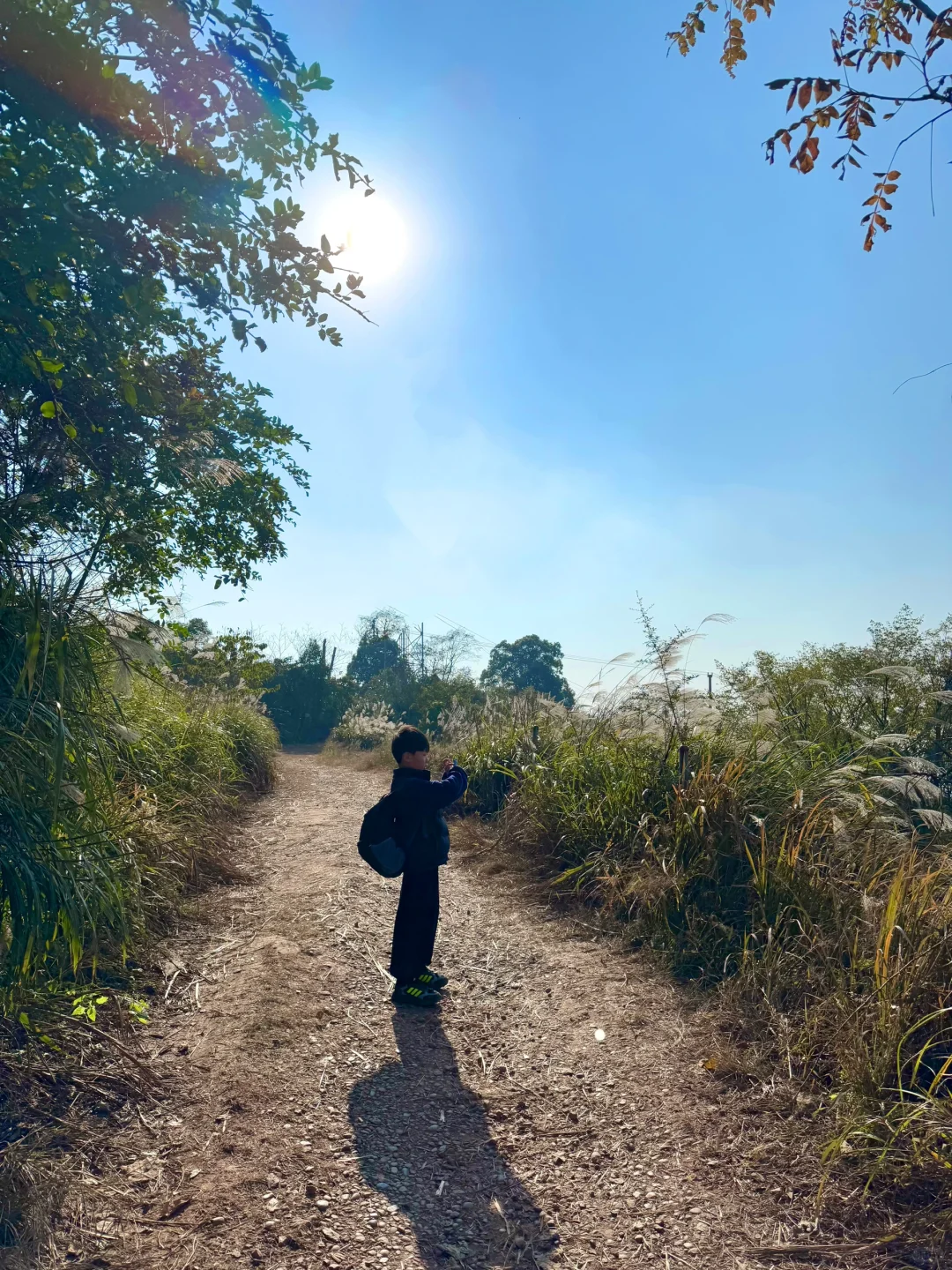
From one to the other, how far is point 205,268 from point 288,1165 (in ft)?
11.3

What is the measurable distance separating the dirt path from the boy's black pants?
20 centimetres

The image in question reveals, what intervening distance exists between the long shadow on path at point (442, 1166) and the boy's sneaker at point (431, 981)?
0.61 meters

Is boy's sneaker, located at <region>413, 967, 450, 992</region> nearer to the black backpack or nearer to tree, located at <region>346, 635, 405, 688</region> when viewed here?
the black backpack

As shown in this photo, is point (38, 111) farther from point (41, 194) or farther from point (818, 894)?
point (818, 894)

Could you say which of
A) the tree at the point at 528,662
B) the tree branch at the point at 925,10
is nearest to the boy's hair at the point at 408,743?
the tree branch at the point at 925,10

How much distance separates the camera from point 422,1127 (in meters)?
2.85

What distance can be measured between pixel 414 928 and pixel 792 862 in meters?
2.14

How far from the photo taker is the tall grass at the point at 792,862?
8.63 feet

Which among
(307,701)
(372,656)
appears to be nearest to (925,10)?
(307,701)

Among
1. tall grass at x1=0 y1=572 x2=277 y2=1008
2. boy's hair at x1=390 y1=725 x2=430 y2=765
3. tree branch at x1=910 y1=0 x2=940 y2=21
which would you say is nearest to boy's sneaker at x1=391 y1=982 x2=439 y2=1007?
boy's hair at x1=390 y1=725 x2=430 y2=765

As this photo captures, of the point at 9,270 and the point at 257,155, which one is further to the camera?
the point at 257,155

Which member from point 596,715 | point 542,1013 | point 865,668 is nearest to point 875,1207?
point 542,1013

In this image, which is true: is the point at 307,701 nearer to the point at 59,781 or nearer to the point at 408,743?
the point at 408,743

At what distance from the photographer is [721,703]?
6062mm
